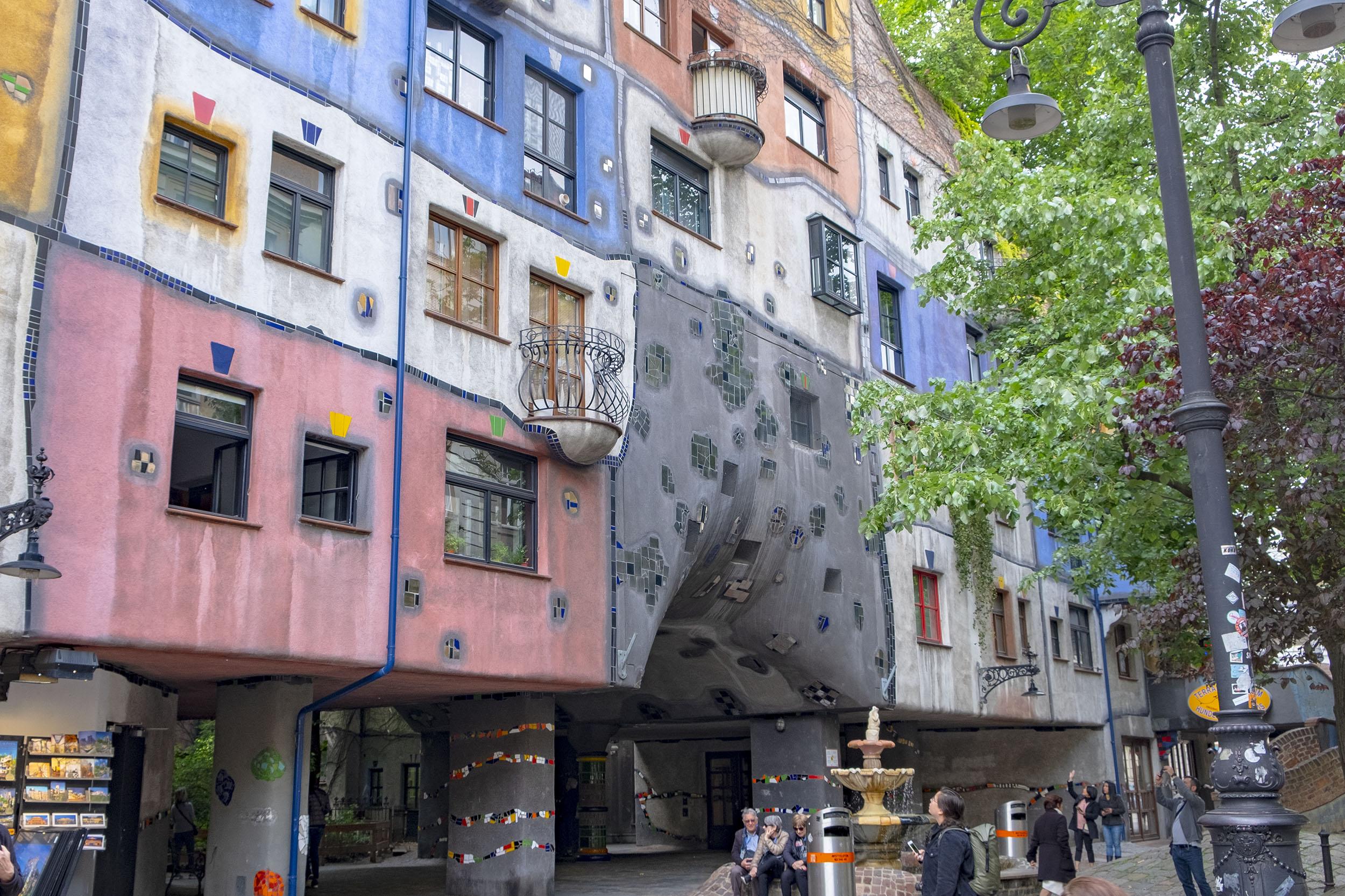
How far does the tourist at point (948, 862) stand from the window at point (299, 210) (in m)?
8.74

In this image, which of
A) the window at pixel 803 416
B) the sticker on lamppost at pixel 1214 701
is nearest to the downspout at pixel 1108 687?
the window at pixel 803 416

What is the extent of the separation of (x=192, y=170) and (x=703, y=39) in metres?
10.2

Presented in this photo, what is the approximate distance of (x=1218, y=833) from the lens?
6797 mm

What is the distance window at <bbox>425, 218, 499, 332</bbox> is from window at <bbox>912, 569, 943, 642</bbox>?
10.5 metres

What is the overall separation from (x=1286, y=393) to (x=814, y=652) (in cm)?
950

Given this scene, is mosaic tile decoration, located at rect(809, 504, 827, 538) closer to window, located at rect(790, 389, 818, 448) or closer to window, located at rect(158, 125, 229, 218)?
window, located at rect(790, 389, 818, 448)

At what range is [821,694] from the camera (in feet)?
67.5

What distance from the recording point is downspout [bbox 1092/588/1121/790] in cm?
2972

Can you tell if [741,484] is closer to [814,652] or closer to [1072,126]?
[814,652]

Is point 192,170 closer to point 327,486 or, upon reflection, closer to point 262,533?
point 327,486

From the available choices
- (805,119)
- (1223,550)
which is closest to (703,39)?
(805,119)

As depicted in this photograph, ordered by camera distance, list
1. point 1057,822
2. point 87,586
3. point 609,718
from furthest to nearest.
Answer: point 609,718 < point 1057,822 < point 87,586

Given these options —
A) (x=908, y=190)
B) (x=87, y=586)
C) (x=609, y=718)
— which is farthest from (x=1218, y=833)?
(x=908, y=190)

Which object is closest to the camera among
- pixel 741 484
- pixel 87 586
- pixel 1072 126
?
pixel 87 586
